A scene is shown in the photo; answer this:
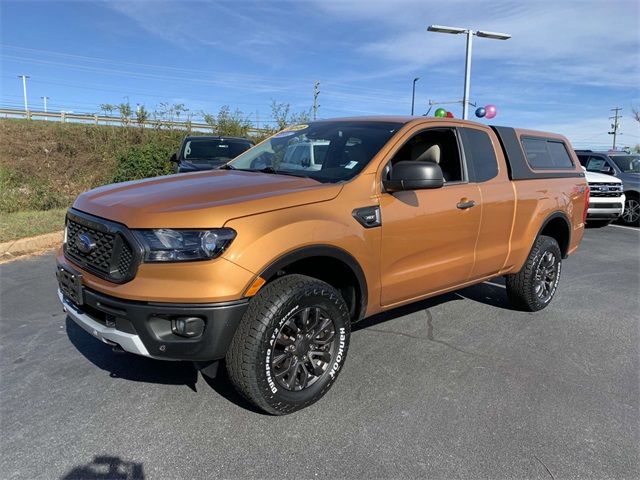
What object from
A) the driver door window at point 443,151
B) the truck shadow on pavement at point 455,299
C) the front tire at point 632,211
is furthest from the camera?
the front tire at point 632,211

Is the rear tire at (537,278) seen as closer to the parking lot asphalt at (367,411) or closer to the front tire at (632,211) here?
the parking lot asphalt at (367,411)

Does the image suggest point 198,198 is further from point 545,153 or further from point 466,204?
point 545,153

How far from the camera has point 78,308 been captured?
304 centimetres

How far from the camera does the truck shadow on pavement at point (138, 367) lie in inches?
134

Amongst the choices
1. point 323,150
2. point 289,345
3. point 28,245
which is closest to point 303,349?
point 289,345

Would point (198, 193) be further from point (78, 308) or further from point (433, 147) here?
point (433, 147)

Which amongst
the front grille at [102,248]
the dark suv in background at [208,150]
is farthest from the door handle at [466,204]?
the dark suv in background at [208,150]

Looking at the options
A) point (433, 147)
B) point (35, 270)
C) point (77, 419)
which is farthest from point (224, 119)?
point (77, 419)

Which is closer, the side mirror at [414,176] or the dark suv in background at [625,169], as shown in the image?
the side mirror at [414,176]

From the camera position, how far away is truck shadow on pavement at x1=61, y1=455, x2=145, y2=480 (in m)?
2.42

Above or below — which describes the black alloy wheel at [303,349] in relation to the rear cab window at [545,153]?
below

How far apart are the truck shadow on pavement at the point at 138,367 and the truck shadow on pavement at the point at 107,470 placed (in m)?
0.79

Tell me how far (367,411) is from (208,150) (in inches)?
356

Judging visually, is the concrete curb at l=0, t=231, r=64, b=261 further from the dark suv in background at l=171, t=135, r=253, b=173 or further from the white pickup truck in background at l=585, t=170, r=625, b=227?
the white pickup truck in background at l=585, t=170, r=625, b=227
